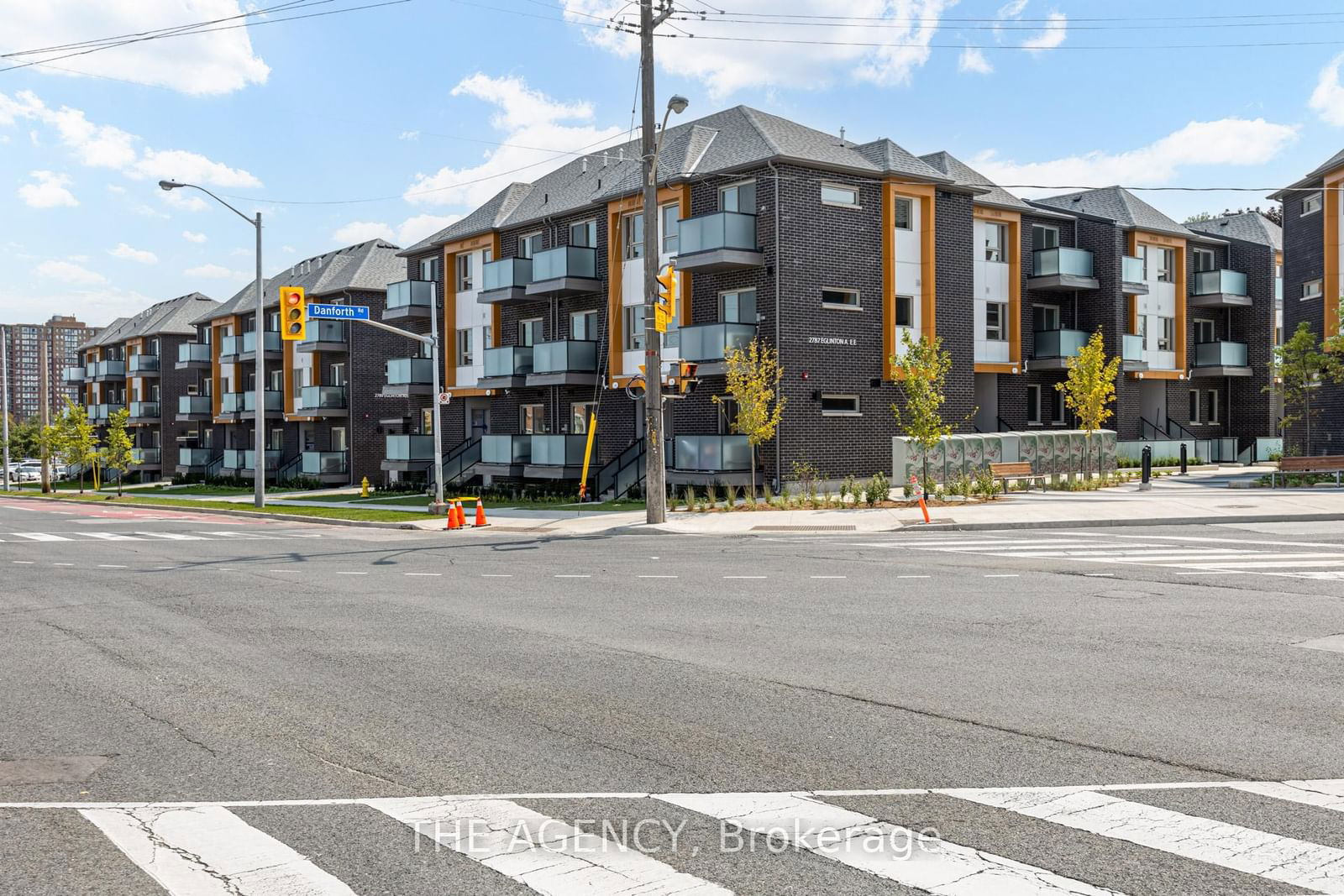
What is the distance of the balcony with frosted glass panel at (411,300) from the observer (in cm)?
4459

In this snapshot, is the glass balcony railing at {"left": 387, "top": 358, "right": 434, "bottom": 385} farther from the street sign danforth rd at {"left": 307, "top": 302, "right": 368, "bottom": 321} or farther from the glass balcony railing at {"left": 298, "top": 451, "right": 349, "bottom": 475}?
the street sign danforth rd at {"left": 307, "top": 302, "right": 368, "bottom": 321}

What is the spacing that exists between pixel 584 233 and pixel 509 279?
306cm

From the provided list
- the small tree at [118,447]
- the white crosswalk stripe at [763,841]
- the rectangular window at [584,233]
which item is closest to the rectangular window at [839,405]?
the rectangular window at [584,233]

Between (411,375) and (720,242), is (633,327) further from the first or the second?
(411,375)

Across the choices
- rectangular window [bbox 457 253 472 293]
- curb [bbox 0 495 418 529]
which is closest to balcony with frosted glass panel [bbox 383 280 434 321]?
rectangular window [bbox 457 253 472 293]

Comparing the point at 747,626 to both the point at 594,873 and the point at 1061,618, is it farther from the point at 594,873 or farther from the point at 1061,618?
the point at 594,873

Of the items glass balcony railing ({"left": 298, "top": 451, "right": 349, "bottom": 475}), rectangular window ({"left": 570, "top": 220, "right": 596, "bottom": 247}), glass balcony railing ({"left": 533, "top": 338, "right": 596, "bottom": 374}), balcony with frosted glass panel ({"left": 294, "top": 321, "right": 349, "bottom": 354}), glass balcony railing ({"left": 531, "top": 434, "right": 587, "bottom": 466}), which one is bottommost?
glass balcony railing ({"left": 298, "top": 451, "right": 349, "bottom": 475})

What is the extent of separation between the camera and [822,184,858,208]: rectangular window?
1273 inches

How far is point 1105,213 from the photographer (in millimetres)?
44719

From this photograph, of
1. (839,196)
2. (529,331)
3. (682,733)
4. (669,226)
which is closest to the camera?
(682,733)

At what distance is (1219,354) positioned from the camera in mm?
45500

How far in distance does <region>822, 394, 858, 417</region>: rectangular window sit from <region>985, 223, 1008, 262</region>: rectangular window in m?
10.5

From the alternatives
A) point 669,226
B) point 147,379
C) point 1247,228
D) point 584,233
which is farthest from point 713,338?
point 147,379

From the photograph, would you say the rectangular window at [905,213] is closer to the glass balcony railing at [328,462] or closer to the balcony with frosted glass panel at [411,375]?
the balcony with frosted glass panel at [411,375]
